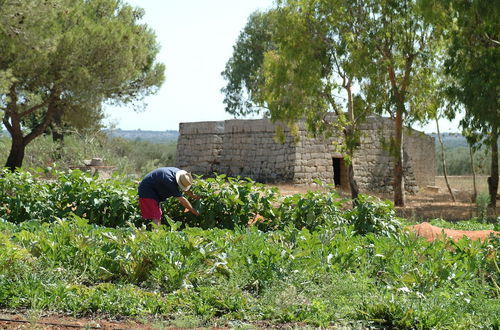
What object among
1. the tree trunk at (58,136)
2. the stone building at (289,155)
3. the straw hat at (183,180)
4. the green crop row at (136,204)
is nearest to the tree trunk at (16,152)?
the tree trunk at (58,136)

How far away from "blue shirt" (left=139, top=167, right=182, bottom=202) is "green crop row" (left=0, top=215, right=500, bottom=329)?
1916 millimetres

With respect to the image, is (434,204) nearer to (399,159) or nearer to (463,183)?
(399,159)

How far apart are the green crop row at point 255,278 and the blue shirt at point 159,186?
192 cm

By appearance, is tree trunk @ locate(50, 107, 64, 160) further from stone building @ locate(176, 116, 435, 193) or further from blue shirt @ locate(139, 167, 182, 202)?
blue shirt @ locate(139, 167, 182, 202)

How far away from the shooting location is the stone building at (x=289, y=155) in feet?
69.5

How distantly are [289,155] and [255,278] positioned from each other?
16.3 meters

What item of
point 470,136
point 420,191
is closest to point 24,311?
point 470,136

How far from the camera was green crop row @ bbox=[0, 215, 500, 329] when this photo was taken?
4.22 m

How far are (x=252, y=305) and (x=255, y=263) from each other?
67cm

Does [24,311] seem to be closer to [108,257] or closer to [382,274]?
[108,257]

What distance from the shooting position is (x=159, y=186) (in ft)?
25.8

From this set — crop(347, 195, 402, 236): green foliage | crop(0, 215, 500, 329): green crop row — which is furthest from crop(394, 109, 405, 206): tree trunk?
crop(0, 215, 500, 329): green crop row

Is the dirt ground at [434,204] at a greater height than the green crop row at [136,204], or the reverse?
the green crop row at [136,204]

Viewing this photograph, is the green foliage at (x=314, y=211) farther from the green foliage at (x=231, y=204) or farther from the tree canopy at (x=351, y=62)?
the tree canopy at (x=351, y=62)
